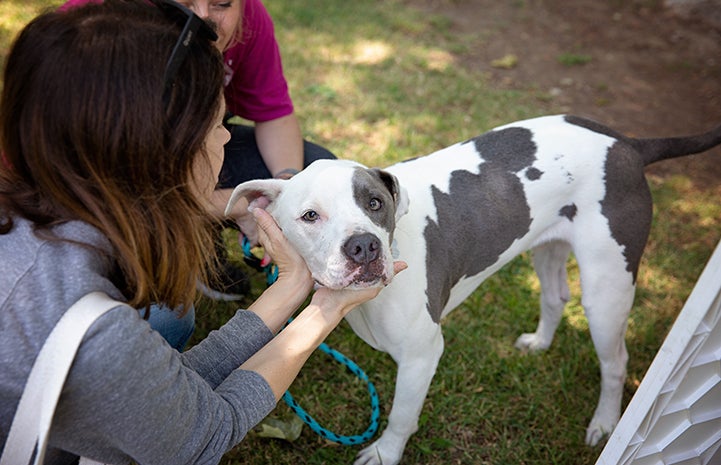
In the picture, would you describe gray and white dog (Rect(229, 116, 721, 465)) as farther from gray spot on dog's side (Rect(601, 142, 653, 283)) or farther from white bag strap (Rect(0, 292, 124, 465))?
white bag strap (Rect(0, 292, 124, 465))

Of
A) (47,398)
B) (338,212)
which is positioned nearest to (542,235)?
(338,212)

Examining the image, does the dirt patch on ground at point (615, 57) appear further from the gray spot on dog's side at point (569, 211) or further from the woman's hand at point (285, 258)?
the woman's hand at point (285, 258)

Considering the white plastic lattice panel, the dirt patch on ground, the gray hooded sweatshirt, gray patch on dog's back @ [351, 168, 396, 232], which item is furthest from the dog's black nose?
the dirt patch on ground

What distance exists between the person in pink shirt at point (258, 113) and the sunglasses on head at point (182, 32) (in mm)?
1261

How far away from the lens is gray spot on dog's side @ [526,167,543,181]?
8.78ft

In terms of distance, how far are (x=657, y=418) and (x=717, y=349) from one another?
30 centimetres

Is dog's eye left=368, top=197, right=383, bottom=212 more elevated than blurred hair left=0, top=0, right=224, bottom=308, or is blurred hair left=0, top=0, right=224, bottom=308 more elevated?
blurred hair left=0, top=0, right=224, bottom=308

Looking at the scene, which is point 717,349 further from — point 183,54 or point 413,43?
point 413,43

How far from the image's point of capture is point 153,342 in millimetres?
1595

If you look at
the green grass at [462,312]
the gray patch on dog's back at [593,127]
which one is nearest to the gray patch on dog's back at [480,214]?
the gray patch on dog's back at [593,127]

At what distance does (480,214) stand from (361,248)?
0.82 metres

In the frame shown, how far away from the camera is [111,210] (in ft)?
5.28

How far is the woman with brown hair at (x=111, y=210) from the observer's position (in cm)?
150

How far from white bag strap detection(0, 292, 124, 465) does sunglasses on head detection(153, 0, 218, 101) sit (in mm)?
619
